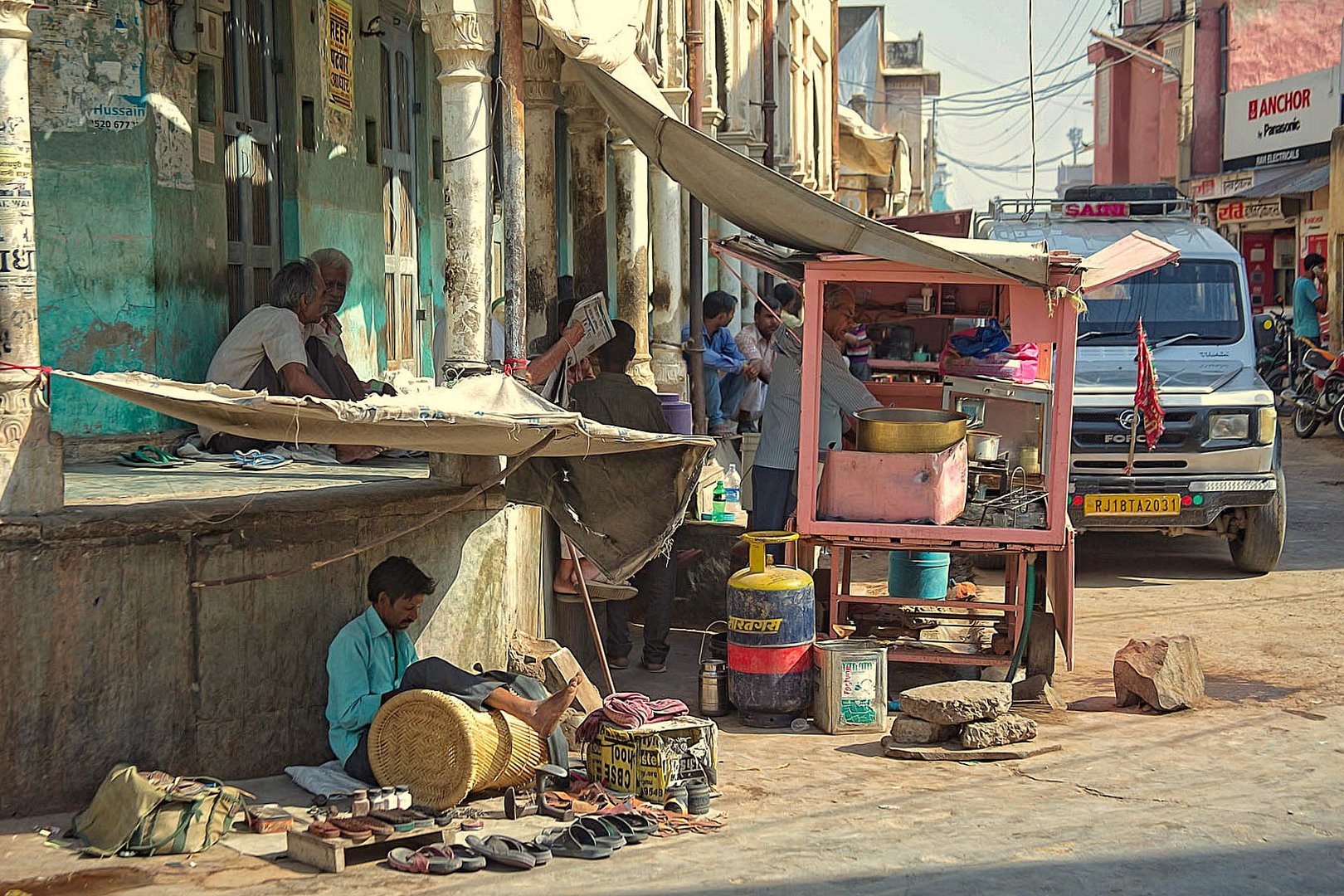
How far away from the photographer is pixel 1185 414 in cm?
998

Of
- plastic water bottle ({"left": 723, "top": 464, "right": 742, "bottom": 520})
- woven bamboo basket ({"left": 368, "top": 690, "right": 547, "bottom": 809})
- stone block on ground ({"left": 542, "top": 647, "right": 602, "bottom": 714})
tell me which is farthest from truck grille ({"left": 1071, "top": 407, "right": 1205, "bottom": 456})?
woven bamboo basket ({"left": 368, "top": 690, "right": 547, "bottom": 809})

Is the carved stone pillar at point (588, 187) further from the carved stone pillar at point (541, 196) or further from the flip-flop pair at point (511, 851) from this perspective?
the flip-flop pair at point (511, 851)

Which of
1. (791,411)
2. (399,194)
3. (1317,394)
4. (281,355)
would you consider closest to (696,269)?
(399,194)

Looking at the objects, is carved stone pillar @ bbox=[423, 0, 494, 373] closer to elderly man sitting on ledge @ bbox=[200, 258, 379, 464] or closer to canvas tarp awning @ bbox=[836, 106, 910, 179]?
elderly man sitting on ledge @ bbox=[200, 258, 379, 464]

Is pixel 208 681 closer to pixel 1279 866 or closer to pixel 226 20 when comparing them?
pixel 1279 866

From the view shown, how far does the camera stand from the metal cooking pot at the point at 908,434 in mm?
7152

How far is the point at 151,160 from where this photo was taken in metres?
7.70

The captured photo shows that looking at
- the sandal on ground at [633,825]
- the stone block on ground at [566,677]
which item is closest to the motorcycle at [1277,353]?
the stone block on ground at [566,677]

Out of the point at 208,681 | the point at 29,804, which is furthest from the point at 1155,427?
the point at 29,804

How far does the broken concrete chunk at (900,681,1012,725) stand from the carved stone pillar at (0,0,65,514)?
3.48 metres

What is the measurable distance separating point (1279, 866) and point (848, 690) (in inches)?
85.4

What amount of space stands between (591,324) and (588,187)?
375 centimetres

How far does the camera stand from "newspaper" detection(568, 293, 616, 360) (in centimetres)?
Result: 831

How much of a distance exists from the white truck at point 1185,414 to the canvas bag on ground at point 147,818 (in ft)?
20.6
